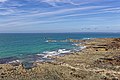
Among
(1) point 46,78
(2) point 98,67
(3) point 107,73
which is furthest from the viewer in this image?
(2) point 98,67

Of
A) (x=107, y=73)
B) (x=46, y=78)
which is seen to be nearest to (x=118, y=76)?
(x=107, y=73)

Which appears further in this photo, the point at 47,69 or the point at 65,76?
the point at 47,69

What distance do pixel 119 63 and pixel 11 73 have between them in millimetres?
18357

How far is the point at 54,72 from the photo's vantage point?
37.8m

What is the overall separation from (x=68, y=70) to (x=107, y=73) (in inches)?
233

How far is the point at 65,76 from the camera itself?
115 ft

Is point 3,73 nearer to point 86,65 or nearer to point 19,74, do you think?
point 19,74

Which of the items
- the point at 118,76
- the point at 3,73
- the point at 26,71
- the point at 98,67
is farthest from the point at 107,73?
the point at 3,73

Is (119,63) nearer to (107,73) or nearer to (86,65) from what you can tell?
(86,65)

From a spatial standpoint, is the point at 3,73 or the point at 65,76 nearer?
the point at 65,76

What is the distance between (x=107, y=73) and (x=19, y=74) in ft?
40.2

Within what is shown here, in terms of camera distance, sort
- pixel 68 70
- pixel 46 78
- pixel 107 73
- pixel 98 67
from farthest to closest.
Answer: pixel 98 67, pixel 68 70, pixel 107 73, pixel 46 78

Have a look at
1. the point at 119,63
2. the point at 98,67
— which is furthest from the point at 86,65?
the point at 119,63

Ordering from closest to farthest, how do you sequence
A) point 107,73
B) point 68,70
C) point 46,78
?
point 46,78
point 107,73
point 68,70
